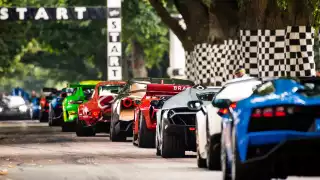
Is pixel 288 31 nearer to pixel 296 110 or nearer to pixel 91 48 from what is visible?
pixel 296 110

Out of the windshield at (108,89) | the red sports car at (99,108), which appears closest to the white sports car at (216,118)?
the red sports car at (99,108)

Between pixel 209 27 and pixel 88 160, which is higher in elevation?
pixel 209 27

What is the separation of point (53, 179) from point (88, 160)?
514cm

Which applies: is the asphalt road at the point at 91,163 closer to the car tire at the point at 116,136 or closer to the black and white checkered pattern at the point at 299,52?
the car tire at the point at 116,136

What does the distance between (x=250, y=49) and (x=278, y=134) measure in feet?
66.4

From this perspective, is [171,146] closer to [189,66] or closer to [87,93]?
[87,93]

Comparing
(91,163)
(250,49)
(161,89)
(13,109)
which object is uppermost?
(250,49)

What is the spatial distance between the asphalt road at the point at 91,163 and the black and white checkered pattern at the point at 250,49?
15.5 feet

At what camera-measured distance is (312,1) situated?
30.7 m

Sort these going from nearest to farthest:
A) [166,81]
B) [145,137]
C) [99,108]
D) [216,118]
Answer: [216,118] < [145,137] < [166,81] < [99,108]

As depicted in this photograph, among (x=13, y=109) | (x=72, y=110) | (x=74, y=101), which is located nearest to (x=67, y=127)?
(x=72, y=110)

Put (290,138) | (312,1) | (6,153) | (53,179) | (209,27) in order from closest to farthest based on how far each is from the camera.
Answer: (290,138) < (53,179) < (6,153) < (312,1) < (209,27)

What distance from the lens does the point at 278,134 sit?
1363 cm

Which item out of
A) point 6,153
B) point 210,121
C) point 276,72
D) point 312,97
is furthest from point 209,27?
point 312,97
